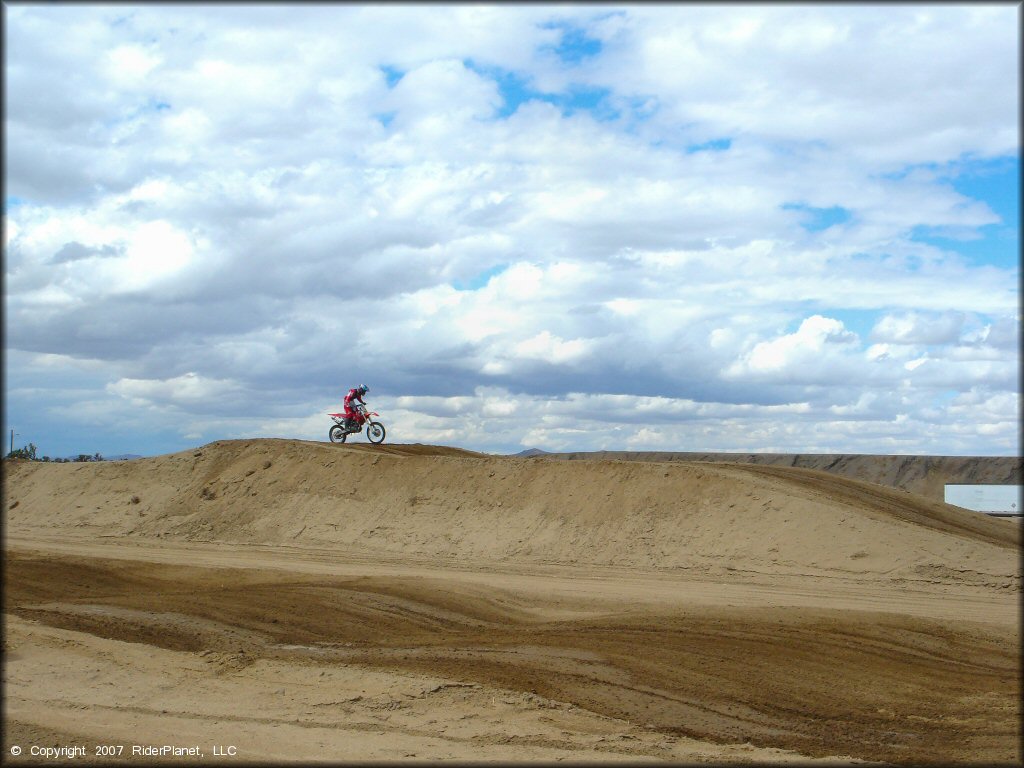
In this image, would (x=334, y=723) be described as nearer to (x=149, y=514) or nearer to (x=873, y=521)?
(x=873, y=521)

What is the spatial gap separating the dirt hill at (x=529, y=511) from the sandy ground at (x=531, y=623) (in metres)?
0.09

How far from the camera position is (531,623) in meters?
15.2

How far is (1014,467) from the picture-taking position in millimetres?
63344

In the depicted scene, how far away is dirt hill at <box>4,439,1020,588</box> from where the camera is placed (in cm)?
2077

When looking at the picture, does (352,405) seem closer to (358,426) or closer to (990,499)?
(358,426)

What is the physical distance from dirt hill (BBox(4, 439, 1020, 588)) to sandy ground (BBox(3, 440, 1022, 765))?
3.6 inches

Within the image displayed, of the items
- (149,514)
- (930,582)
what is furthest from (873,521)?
(149,514)

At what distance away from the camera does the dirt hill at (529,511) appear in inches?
818

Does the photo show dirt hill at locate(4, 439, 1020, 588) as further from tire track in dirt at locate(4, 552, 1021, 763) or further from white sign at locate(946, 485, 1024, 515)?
white sign at locate(946, 485, 1024, 515)

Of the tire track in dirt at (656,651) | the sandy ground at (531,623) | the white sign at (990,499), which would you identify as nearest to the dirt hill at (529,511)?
the sandy ground at (531,623)

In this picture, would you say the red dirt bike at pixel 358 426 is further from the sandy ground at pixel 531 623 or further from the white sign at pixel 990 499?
the white sign at pixel 990 499

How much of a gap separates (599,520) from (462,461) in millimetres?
5855

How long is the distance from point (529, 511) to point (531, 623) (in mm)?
10532

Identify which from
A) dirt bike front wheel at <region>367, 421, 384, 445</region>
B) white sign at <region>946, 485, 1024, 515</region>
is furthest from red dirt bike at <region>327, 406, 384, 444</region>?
white sign at <region>946, 485, 1024, 515</region>
